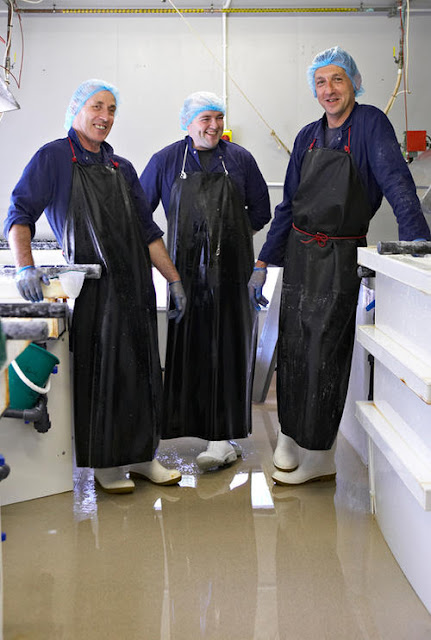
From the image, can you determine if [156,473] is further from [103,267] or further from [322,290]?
[322,290]

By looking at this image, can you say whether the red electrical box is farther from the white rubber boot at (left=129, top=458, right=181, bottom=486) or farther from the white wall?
the white rubber boot at (left=129, top=458, right=181, bottom=486)

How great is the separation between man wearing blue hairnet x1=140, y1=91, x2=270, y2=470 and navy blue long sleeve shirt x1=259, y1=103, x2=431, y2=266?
316 millimetres

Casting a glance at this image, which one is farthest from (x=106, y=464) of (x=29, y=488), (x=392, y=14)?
(x=392, y=14)

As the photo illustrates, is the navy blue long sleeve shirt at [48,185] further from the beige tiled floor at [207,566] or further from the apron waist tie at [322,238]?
the beige tiled floor at [207,566]

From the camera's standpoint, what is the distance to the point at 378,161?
242 centimetres

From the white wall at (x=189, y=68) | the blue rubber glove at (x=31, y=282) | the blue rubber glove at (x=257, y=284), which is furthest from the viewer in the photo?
the white wall at (x=189, y=68)

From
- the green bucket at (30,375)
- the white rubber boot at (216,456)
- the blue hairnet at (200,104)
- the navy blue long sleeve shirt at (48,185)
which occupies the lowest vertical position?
the white rubber boot at (216,456)

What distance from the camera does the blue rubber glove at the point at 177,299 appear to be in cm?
272

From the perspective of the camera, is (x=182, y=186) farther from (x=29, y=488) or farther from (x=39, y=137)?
(x=39, y=137)

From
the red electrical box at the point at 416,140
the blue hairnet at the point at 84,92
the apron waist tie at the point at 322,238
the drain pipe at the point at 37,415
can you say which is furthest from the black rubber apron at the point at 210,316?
the red electrical box at the point at 416,140

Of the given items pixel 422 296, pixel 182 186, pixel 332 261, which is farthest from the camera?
pixel 182 186

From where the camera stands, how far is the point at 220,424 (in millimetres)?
2879

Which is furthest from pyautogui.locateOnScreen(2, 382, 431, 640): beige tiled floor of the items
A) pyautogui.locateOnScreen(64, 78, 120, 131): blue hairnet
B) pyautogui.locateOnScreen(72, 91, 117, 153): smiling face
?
pyautogui.locateOnScreen(64, 78, 120, 131): blue hairnet

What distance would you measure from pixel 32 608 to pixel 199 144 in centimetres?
182
